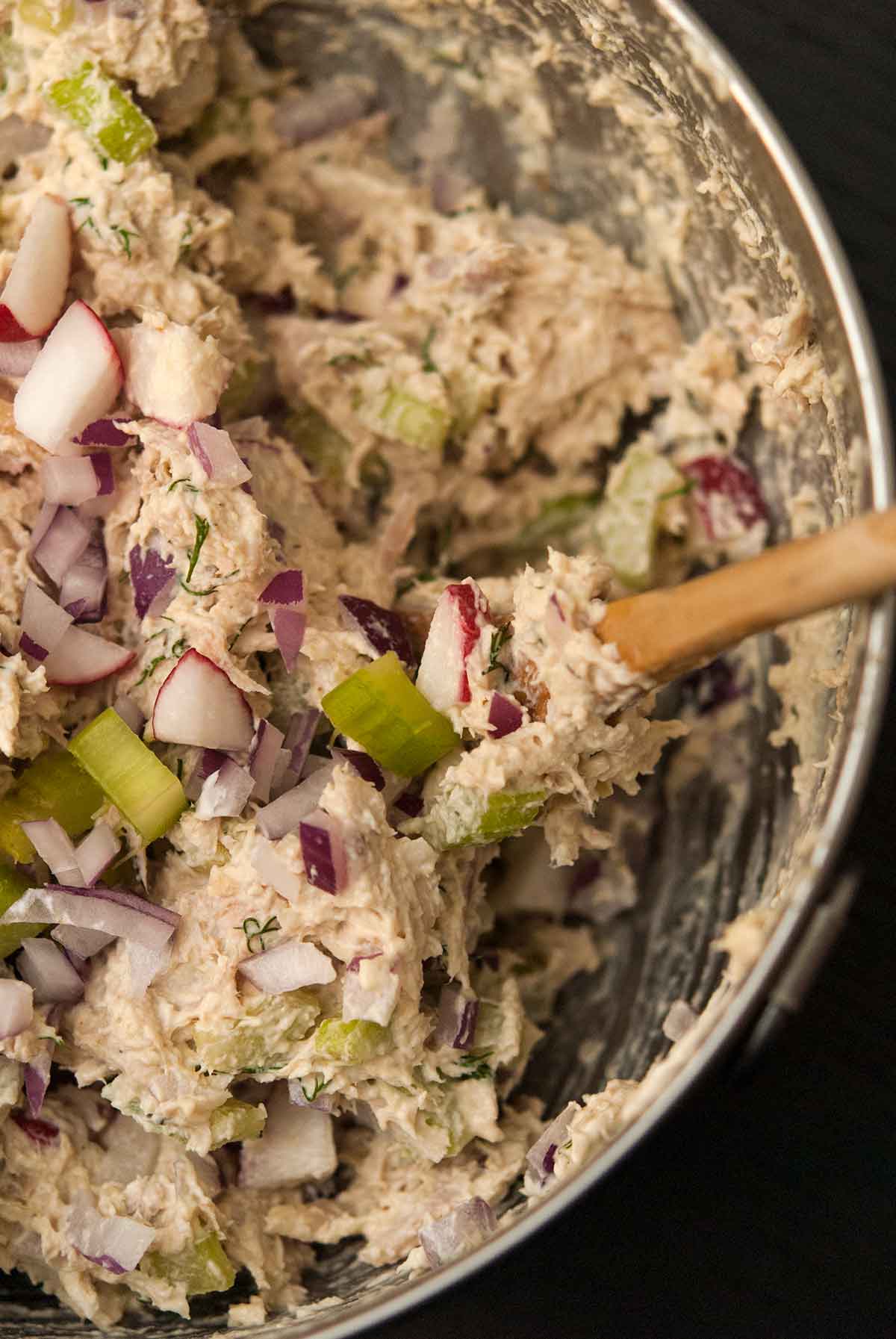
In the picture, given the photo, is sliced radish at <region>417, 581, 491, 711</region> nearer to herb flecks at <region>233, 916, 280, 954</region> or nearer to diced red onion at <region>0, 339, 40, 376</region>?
herb flecks at <region>233, 916, 280, 954</region>

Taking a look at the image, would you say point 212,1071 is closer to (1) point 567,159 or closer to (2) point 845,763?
(2) point 845,763

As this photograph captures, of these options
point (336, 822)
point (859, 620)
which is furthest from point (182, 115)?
point (859, 620)

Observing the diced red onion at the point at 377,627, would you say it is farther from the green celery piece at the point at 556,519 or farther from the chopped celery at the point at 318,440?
the green celery piece at the point at 556,519

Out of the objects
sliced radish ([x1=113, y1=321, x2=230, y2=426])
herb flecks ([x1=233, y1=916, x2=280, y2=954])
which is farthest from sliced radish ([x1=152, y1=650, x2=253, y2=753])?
sliced radish ([x1=113, y1=321, x2=230, y2=426])

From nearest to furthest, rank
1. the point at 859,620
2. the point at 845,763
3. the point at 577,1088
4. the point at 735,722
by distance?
the point at 845,763 → the point at 859,620 → the point at 577,1088 → the point at 735,722

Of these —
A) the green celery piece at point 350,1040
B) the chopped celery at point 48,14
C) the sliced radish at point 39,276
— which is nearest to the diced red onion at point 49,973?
the green celery piece at point 350,1040
